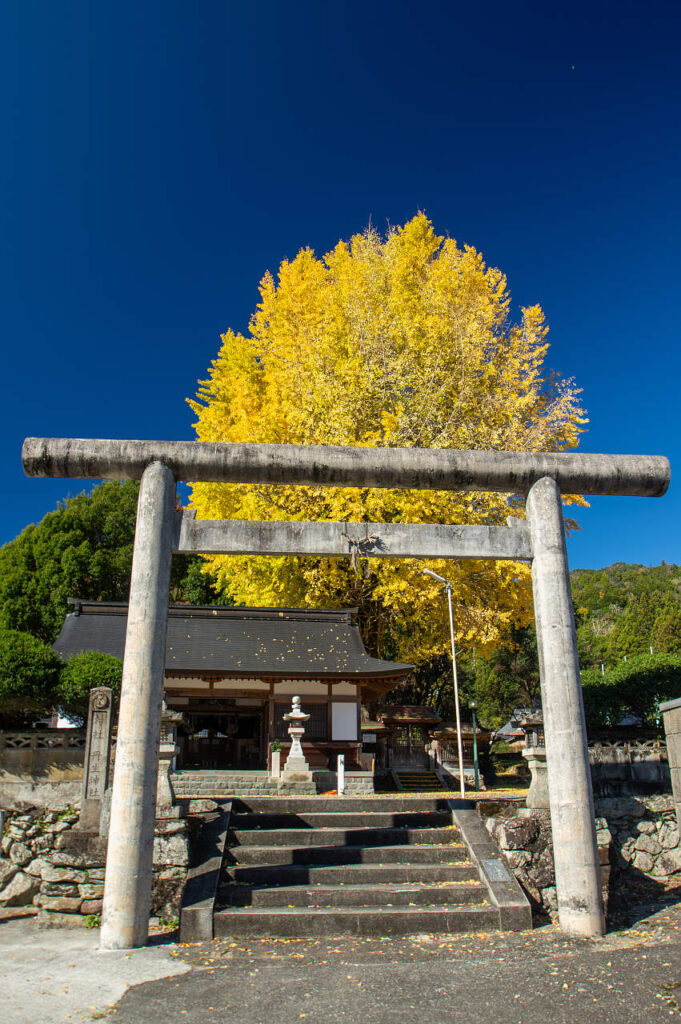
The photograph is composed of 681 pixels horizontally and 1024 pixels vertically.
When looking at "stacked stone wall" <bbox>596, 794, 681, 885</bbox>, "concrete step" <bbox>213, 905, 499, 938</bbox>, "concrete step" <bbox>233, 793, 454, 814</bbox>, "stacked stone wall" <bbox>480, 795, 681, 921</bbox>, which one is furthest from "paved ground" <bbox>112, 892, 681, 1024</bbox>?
"concrete step" <bbox>233, 793, 454, 814</bbox>

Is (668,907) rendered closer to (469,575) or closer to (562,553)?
(562,553)

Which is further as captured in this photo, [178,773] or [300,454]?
[178,773]

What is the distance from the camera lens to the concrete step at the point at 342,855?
7.34m

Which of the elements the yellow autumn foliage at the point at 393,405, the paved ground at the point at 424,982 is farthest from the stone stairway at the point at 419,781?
the paved ground at the point at 424,982

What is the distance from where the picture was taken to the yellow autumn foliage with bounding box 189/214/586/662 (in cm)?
1703

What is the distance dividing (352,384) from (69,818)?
1329 centimetres

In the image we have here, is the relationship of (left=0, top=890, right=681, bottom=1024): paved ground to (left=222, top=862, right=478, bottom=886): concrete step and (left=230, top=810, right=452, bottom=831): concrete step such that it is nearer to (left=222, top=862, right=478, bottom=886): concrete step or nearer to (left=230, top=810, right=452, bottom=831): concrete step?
(left=222, top=862, right=478, bottom=886): concrete step

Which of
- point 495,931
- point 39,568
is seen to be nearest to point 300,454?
point 495,931

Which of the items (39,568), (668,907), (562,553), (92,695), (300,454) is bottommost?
(668,907)

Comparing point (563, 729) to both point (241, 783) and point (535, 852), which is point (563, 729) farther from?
point (241, 783)

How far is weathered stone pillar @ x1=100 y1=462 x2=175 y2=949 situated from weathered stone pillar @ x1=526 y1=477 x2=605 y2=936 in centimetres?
382

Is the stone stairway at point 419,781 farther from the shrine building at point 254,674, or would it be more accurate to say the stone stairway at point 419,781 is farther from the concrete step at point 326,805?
the concrete step at point 326,805

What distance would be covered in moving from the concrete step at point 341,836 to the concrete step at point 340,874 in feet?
1.95

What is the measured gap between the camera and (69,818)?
7.95 m
